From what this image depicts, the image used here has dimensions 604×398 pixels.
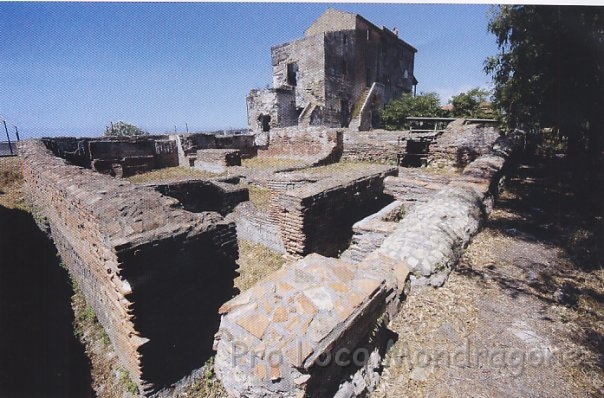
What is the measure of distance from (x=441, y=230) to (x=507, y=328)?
5.54 ft

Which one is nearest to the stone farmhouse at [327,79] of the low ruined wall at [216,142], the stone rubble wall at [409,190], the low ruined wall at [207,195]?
the low ruined wall at [216,142]

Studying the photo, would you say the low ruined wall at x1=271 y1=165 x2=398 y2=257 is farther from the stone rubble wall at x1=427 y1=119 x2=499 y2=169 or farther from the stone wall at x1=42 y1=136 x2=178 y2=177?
the stone wall at x1=42 y1=136 x2=178 y2=177

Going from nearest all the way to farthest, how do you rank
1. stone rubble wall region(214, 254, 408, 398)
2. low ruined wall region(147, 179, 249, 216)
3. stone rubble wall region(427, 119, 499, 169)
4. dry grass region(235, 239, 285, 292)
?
1. stone rubble wall region(214, 254, 408, 398)
2. dry grass region(235, 239, 285, 292)
3. low ruined wall region(147, 179, 249, 216)
4. stone rubble wall region(427, 119, 499, 169)

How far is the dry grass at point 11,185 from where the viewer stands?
9.34m

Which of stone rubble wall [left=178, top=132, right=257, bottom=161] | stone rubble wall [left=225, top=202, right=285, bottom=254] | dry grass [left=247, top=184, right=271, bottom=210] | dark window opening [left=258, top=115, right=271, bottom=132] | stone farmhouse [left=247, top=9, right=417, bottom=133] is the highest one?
stone farmhouse [left=247, top=9, right=417, bottom=133]

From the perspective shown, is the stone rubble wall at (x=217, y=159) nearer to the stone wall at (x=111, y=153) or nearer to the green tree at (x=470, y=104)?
the stone wall at (x=111, y=153)

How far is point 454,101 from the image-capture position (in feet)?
73.5

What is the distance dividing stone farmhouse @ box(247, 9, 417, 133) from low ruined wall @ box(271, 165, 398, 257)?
16087mm

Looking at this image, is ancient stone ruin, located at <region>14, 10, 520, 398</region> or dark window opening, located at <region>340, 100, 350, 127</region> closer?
ancient stone ruin, located at <region>14, 10, 520, 398</region>

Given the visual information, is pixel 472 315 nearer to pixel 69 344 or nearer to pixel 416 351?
pixel 416 351

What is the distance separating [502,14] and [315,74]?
661 inches

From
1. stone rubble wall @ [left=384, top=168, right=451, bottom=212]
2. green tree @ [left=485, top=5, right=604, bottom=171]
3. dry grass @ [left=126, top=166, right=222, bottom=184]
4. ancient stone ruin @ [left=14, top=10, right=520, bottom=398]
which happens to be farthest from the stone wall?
green tree @ [left=485, top=5, right=604, bottom=171]

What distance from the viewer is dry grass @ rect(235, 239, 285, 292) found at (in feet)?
18.4

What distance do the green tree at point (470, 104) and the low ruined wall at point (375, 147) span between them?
12085 mm
